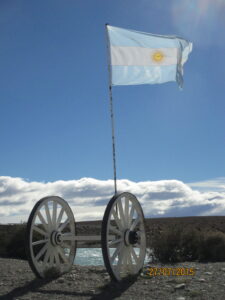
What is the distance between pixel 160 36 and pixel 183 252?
7511 mm

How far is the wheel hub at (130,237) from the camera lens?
11.1 m

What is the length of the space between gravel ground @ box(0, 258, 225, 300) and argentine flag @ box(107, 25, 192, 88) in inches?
231

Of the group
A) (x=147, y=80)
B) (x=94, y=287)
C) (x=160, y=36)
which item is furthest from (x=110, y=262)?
(x=160, y=36)

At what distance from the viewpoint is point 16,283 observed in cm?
1119

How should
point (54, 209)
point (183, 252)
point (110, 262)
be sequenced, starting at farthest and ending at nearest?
1. point (183, 252)
2. point (54, 209)
3. point (110, 262)

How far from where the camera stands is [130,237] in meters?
11.2

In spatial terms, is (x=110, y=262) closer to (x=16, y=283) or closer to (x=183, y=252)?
(x=16, y=283)

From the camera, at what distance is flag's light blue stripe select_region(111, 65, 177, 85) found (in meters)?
→ 14.0

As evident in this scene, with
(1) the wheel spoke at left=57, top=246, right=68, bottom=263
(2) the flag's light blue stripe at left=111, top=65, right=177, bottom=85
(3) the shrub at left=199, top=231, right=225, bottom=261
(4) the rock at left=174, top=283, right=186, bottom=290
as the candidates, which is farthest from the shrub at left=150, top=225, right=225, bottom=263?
(4) the rock at left=174, top=283, right=186, bottom=290

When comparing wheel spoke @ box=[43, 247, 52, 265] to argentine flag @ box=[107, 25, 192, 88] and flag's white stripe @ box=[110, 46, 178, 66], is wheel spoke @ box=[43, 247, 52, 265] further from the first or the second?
flag's white stripe @ box=[110, 46, 178, 66]

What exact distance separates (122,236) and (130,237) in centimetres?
31

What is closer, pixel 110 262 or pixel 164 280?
pixel 110 262

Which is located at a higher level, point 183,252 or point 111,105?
point 111,105
